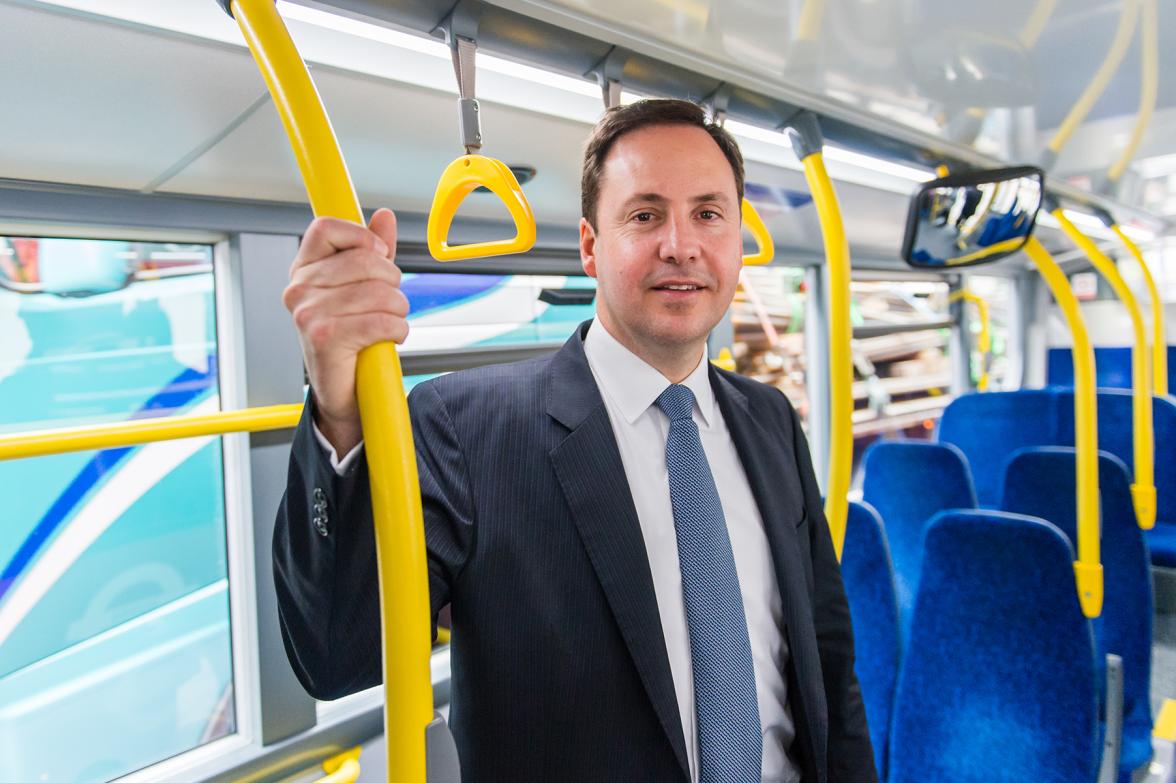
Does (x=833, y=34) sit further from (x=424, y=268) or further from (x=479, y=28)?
(x=424, y=268)

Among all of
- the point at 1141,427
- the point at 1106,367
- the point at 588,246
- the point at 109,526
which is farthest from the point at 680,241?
the point at 1106,367

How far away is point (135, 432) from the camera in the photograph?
1.25m

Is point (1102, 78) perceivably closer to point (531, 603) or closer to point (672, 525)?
point (672, 525)

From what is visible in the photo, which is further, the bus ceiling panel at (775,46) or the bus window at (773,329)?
the bus window at (773,329)

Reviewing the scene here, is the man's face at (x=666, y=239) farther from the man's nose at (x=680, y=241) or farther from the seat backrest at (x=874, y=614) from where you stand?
the seat backrest at (x=874, y=614)

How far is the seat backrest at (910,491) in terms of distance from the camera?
270 centimetres

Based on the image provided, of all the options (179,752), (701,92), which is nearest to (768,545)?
(701,92)

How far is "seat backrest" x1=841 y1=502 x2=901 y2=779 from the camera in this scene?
1929 mm

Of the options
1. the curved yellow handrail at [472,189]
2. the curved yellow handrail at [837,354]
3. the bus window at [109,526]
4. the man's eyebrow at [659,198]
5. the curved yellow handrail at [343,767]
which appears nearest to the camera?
the curved yellow handrail at [472,189]

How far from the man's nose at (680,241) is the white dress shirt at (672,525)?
0.59ft

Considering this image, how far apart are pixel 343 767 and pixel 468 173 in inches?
62.1

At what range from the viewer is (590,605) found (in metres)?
0.91

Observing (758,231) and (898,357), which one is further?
(898,357)

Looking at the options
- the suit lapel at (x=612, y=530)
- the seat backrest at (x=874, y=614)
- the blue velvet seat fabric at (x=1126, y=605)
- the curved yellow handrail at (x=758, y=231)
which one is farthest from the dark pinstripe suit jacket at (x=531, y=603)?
the blue velvet seat fabric at (x=1126, y=605)
